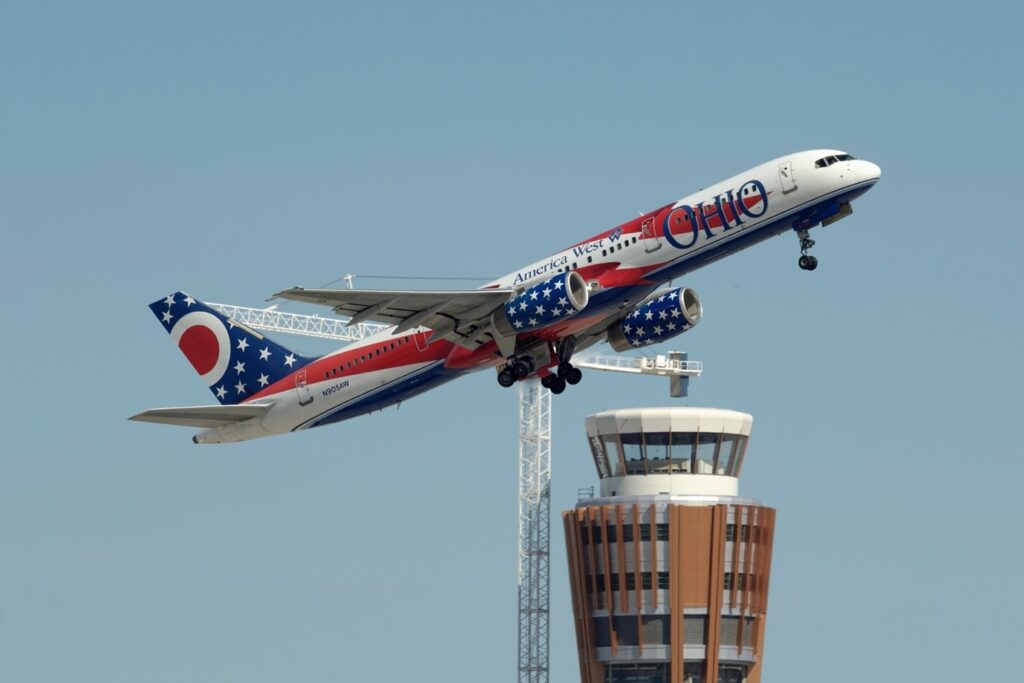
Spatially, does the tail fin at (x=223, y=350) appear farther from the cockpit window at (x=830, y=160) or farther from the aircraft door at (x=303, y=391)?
the cockpit window at (x=830, y=160)

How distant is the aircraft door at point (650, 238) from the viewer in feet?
262

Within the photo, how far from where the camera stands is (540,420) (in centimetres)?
17938

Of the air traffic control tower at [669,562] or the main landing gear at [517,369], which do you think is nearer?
the main landing gear at [517,369]

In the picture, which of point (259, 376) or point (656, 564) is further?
point (656, 564)

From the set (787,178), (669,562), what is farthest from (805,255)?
(669,562)

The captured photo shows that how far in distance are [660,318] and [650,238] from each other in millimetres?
7393

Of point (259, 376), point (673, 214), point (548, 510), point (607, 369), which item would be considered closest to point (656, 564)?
point (548, 510)

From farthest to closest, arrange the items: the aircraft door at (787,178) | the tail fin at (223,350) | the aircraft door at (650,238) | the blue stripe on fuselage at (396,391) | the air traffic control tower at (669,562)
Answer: the air traffic control tower at (669,562) → the tail fin at (223,350) → the blue stripe on fuselage at (396,391) → the aircraft door at (650,238) → the aircraft door at (787,178)

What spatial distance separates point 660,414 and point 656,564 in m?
13.3

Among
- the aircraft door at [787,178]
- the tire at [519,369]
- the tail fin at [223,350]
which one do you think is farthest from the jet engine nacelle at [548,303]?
the tail fin at [223,350]

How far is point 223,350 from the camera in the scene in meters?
94.6

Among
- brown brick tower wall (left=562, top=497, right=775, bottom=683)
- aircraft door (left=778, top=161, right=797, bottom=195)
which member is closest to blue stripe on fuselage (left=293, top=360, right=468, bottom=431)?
aircraft door (left=778, top=161, right=797, bottom=195)

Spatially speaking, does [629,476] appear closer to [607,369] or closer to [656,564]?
[656,564]

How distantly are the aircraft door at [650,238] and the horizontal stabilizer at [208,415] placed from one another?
19943mm
